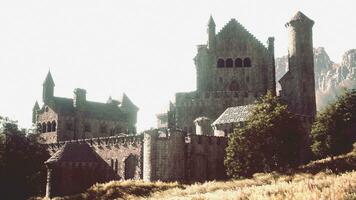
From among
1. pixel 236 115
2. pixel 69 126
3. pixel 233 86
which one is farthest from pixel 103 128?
pixel 236 115

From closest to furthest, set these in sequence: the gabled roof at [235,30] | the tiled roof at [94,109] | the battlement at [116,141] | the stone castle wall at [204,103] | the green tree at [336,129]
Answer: the green tree at [336,129] < the battlement at [116,141] < the stone castle wall at [204,103] < the gabled roof at [235,30] < the tiled roof at [94,109]

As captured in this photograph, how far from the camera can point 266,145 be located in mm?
40844

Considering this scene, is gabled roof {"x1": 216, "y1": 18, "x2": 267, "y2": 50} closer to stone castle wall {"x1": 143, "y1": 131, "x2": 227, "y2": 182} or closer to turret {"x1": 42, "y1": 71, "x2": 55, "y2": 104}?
stone castle wall {"x1": 143, "y1": 131, "x2": 227, "y2": 182}

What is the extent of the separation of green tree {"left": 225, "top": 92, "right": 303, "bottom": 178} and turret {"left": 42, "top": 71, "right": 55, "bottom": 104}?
3708 centimetres

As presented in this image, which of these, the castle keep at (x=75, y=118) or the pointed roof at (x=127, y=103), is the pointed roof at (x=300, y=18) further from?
the pointed roof at (x=127, y=103)

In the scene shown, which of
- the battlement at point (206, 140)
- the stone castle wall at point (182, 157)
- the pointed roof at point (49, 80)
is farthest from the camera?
the pointed roof at point (49, 80)

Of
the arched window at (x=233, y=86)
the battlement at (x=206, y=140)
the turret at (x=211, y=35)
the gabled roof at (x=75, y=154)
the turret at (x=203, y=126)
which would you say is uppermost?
the turret at (x=211, y=35)

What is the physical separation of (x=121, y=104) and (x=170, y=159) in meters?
34.0

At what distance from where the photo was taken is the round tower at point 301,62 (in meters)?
59.0

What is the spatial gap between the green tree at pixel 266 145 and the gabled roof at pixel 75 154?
15905 millimetres

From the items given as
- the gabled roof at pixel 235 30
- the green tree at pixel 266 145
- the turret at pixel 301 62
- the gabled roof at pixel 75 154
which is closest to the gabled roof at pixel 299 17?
the turret at pixel 301 62

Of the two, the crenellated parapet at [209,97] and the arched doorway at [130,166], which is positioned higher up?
the crenellated parapet at [209,97]

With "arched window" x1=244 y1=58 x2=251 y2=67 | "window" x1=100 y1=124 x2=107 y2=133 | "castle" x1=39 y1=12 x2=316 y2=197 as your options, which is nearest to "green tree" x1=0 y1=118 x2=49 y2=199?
"castle" x1=39 y1=12 x2=316 y2=197

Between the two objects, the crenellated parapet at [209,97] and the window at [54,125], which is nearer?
the crenellated parapet at [209,97]
